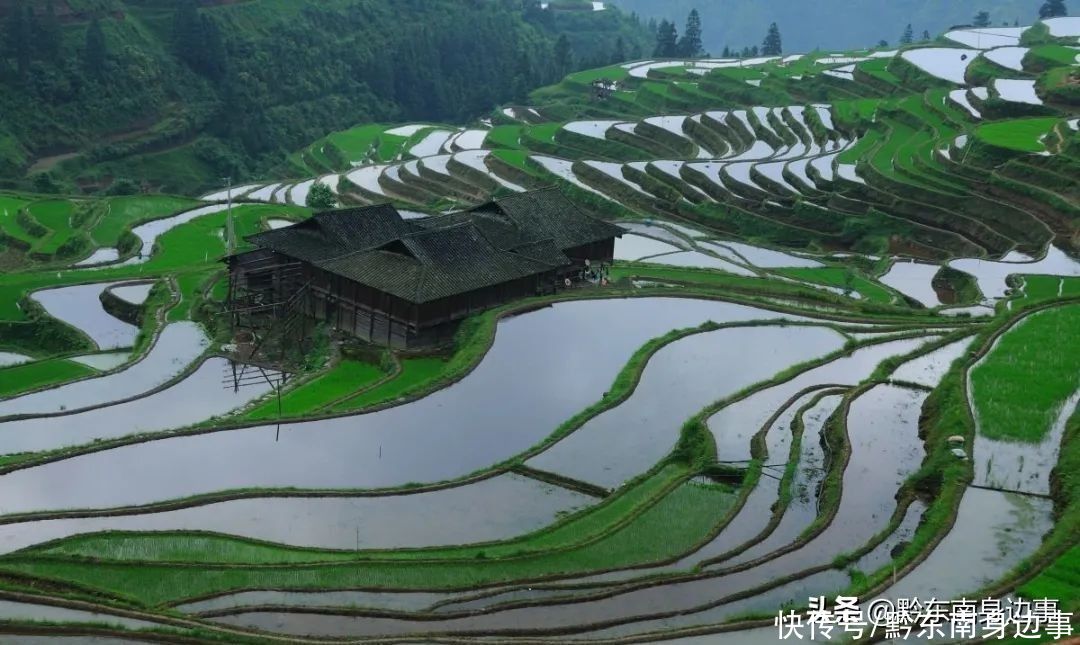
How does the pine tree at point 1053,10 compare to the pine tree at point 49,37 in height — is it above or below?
above

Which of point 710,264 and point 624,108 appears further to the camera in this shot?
point 624,108

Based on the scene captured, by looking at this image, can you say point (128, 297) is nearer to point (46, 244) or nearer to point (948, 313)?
point (46, 244)

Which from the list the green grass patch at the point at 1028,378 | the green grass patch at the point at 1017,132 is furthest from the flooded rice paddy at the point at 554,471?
the green grass patch at the point at 1017,132

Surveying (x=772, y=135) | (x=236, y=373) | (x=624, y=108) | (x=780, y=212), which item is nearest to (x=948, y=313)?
(x=780, y=212)

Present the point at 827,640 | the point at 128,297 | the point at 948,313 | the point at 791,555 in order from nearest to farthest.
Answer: the point at 827,640
the point at 791,555
the point at 948,313
the point at 128,297

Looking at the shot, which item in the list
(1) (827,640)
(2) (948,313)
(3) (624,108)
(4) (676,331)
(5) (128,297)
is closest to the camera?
(1) (827,640)

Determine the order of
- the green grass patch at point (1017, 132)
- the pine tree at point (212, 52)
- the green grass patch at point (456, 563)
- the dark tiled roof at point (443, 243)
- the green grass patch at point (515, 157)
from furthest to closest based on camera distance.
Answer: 1. the pine tree at point (212, 52)
2. the green grass patch at point (515, 157)
3. the green grass patch at point (1017, 132)
4. the dark tiled roof at point (443, 243)
5. the green grass patch at point (456, 563)

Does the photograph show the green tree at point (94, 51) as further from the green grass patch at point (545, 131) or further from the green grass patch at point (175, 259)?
the green grass patch at point (175, 259)
